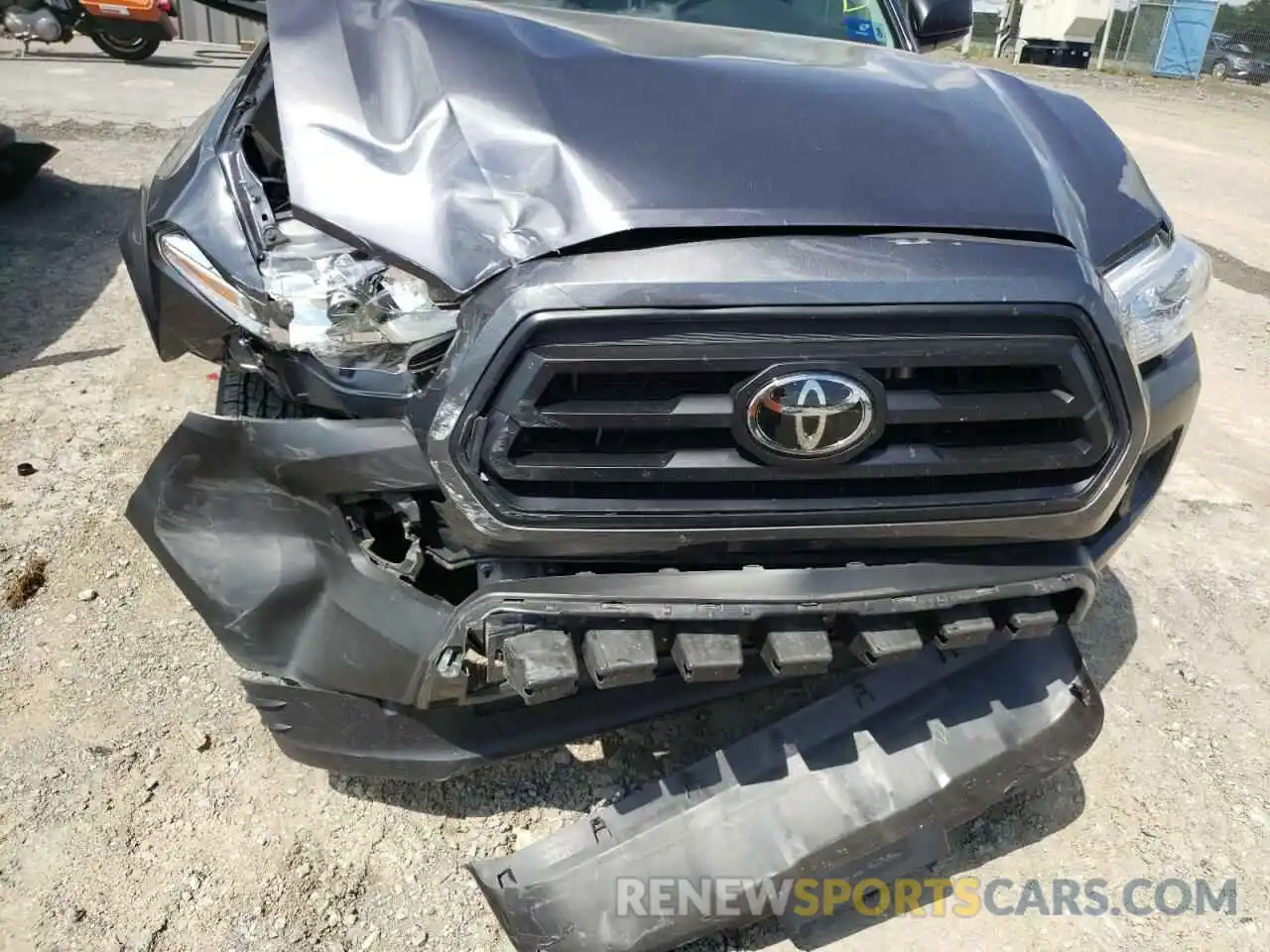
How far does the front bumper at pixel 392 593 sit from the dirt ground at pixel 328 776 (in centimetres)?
31

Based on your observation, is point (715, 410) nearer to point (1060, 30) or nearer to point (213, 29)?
point (213, 29)

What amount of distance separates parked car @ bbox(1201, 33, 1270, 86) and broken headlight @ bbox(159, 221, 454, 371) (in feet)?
104

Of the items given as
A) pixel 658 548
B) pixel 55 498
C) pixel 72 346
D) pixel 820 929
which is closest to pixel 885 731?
pixel 820 929

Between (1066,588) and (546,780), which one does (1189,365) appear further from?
(546,780)

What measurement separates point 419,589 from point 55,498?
6.90 ft

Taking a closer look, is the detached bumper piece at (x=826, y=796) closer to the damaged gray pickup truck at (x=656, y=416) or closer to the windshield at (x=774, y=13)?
the damaged gray pickup truck at (x=656, y=416)

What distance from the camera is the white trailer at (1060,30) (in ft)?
Answer: 88.3

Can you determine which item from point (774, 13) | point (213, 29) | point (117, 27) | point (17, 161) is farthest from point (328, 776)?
point (213, 29)

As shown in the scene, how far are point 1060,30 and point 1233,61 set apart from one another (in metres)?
4.96

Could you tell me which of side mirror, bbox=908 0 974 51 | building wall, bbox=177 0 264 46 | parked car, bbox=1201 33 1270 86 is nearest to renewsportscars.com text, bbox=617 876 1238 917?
side mirror, bbox=908 0 974 51

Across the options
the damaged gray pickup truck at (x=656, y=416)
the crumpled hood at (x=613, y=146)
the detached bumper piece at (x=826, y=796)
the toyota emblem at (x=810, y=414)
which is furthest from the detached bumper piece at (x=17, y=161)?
the toyota emblem at (x=810, y=414)

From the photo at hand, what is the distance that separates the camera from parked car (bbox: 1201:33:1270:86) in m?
27.0

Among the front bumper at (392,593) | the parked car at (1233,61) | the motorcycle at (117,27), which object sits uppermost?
the front bumper at (392,593)

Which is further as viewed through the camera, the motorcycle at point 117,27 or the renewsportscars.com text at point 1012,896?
the motorcycle at point 117,27
